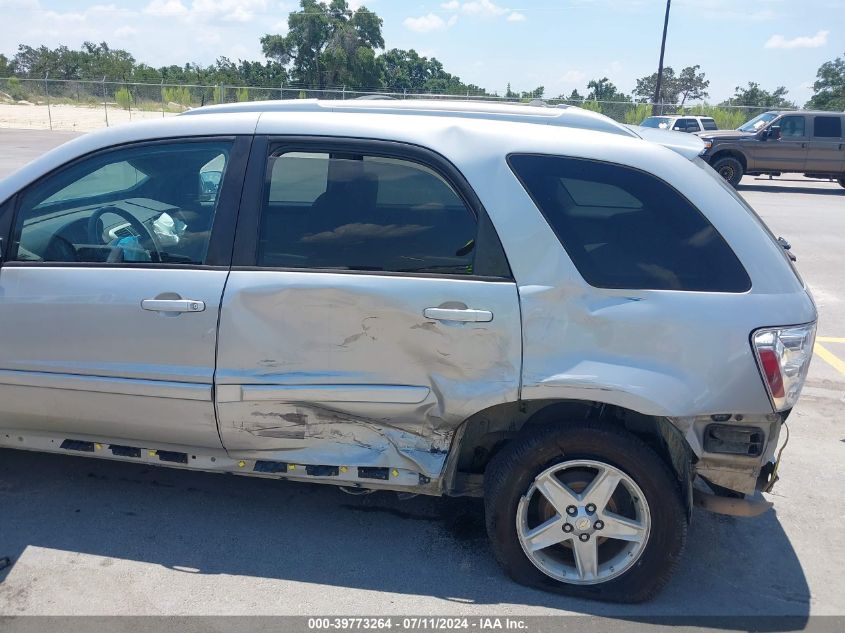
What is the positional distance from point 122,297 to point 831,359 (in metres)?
5.65

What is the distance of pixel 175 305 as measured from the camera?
312cm

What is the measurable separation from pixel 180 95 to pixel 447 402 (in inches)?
1491

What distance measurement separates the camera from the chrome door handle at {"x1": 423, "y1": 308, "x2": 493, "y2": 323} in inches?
115

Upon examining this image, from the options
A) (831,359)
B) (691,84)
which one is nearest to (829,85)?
(691,84)

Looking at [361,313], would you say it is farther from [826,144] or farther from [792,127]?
[826,144]

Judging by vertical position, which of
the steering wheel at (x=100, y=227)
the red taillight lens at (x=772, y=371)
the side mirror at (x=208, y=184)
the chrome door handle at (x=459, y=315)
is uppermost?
the side mirror at (x=208, y=184)

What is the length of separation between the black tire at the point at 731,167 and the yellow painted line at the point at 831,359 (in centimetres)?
1373

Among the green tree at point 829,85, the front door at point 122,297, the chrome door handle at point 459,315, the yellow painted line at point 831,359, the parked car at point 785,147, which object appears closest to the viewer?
the chrome door handle at point 459,315

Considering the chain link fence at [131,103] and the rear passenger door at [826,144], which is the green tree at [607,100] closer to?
the chain link fence at [131,103]

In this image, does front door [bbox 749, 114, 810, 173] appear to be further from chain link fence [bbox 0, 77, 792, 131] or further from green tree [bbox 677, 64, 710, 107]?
green tree [bbox 677, 64, 710, 107]

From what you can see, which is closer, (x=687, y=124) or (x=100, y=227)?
(x=100, y=227)

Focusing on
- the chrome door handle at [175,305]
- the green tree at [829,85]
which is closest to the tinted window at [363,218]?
the chrome door handle at [175,305]

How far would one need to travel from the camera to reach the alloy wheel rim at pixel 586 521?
118 inches

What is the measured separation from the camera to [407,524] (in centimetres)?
360
